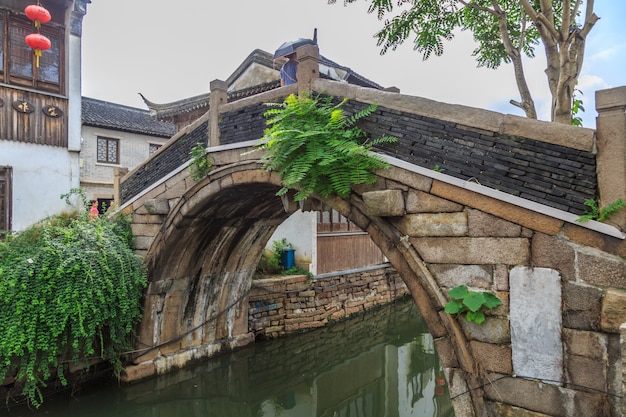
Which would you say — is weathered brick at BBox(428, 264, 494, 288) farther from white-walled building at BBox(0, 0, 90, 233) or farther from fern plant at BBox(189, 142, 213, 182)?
white-walled building at BBox(0, 0, 90, 233)

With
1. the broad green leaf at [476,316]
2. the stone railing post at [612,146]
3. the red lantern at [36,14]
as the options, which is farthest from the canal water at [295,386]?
the red lantern at [36,14]

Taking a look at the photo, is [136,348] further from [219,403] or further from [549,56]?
[549,56]

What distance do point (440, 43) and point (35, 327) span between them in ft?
21.6

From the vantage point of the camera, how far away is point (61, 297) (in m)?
5.28

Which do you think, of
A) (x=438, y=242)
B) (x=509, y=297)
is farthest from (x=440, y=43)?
(x=509, y=297)

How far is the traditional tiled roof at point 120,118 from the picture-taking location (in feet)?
50.1

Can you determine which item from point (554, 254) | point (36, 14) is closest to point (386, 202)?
point (554, 254)

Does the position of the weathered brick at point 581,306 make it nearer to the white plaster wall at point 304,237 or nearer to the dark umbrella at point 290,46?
the white plaster wall at point 304,237

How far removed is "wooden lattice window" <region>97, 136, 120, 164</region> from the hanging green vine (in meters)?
10.1

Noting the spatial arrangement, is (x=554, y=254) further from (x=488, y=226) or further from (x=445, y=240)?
(x=445, y=240)

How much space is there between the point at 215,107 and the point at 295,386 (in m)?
5.02

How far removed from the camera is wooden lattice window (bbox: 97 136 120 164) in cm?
1541

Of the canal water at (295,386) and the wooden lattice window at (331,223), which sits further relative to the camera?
the wooden lattice window at (331,223)

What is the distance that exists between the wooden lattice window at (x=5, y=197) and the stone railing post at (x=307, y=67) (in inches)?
305
